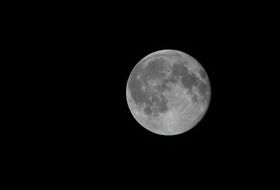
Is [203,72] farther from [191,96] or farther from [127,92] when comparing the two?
[127,92]

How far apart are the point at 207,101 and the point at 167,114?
1.01 m

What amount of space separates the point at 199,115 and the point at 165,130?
0.83 meters

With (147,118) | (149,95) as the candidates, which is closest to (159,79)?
(149,95)

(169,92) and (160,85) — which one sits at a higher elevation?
(160,85)

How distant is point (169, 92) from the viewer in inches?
319

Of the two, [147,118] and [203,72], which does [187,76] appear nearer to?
[203,72]

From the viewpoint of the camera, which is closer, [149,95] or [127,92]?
[149,95]

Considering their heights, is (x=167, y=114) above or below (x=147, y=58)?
below

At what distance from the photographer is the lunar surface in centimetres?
814

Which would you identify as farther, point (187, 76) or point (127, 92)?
point (127, 92)

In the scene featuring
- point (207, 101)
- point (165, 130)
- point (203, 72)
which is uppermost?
point (203, 72)

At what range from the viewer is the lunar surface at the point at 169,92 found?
26.7ft

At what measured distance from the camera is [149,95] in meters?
8.26

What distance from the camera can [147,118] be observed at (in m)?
8.53
